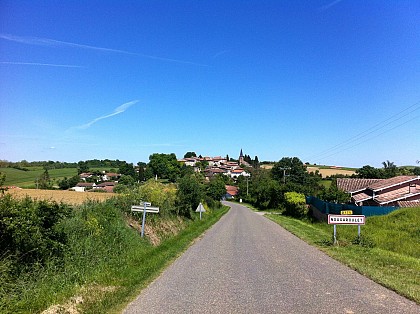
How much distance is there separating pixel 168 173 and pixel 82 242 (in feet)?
342

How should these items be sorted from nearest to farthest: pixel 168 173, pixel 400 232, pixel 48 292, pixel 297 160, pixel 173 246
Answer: pixel 48 292
pixel 173 246
pixel 400 232
pixel 297 160
pixel 168 173

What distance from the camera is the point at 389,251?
45.8 ft

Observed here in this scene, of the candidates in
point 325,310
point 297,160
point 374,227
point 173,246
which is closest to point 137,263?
point 173,246

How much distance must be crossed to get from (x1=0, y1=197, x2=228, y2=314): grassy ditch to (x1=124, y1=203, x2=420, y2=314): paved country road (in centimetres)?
61

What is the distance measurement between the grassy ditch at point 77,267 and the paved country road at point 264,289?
61 centimetres

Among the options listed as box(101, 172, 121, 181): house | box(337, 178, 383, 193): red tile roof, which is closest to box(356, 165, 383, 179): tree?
box(337, 178, 383, 193): red tile roof

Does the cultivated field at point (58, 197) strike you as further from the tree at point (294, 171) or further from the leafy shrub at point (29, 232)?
the tree at point (294, 171)

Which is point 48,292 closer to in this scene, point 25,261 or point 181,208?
point 25,261

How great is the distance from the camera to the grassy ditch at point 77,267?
632cm

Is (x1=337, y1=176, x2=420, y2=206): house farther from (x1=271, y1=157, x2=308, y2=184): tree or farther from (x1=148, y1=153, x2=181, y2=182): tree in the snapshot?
(x1=148, y1=153, x2=181, y2=182): tree

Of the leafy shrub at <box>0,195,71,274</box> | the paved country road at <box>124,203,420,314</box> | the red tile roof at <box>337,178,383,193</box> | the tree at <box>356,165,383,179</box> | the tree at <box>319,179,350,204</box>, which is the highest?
the tree at <box>356,165,383,179</box>

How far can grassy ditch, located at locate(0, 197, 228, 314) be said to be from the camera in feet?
20.7

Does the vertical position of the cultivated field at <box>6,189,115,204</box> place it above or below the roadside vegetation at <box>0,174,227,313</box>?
above

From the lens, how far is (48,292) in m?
6.82
